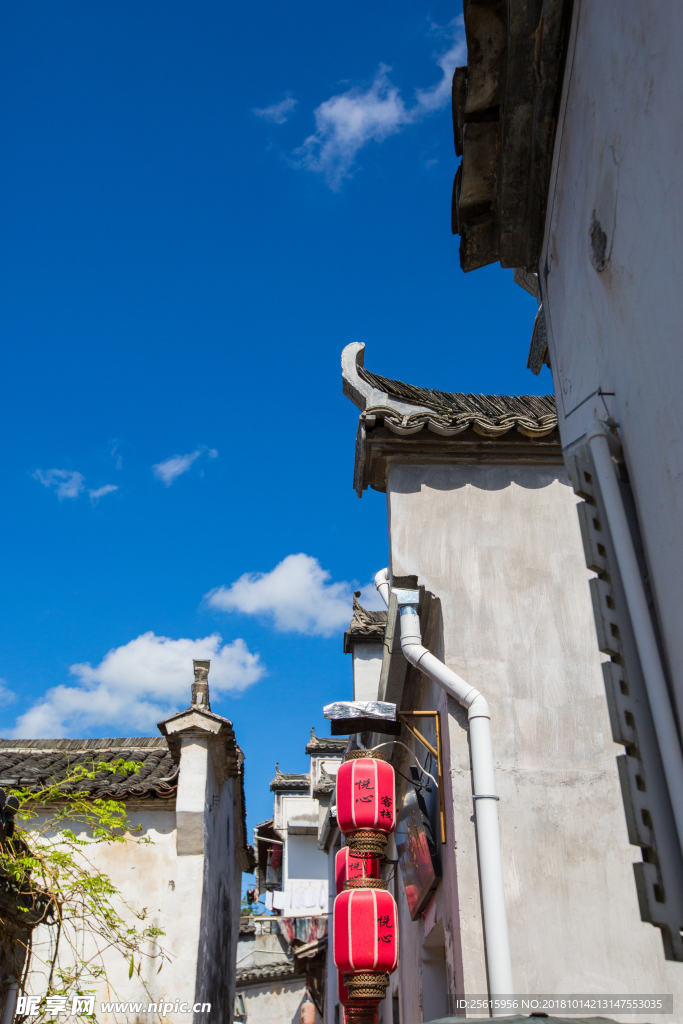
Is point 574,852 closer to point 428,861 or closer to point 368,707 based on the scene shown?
point 428,861

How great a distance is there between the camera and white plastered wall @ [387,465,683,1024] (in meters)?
6.51

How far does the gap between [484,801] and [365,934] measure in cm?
336

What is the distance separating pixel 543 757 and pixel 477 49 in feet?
19.2

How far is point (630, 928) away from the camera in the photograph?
21.8 feet

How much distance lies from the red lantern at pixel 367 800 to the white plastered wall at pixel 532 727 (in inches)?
54.7

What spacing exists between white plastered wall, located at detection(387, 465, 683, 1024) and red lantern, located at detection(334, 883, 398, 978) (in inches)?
17.3

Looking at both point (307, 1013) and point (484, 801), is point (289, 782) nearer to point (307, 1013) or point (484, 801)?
point (307, 1013)

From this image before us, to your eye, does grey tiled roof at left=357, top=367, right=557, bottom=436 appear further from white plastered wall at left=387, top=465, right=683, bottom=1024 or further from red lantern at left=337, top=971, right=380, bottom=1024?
red lantern at left=337, top=971, right=380, bottom=1024

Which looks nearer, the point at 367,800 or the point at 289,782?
the point at 367,800

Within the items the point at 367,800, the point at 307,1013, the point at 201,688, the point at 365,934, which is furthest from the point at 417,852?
the point at 307,1013

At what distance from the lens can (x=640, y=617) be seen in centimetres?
317

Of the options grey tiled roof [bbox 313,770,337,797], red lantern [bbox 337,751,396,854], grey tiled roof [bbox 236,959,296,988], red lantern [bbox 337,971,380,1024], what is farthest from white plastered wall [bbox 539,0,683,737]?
→ grey tiled roof [bbox 236,959,296,988]

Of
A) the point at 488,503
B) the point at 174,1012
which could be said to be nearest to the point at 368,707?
the point at 488,503

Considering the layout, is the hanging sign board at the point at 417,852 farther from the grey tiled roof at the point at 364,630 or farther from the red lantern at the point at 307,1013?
the red lantern at the point at 307,1013
